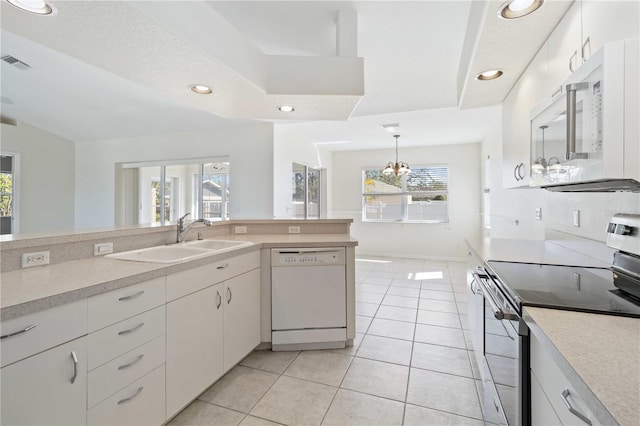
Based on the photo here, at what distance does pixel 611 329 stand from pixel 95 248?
2439 millimetres

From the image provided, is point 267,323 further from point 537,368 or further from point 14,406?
point 537,368

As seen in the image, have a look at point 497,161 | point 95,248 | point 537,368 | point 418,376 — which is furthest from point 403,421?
point 497,161

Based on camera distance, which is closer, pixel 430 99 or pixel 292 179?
pixel 430 99

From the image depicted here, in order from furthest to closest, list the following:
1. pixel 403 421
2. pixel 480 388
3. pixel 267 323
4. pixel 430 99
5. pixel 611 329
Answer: pixel 430 99 < pixel 267 323 < pixel 480 388 < pixel 403 421 < pixel 611 329

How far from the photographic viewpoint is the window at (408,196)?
21.3 feet

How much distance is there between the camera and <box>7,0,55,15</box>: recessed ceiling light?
136cm

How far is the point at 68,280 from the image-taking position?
4.16ft

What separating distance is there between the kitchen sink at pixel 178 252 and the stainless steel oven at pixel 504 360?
162 cm

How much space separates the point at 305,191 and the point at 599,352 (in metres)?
5.32

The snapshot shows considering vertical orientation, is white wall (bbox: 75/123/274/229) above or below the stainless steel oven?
above

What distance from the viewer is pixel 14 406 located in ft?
3.16

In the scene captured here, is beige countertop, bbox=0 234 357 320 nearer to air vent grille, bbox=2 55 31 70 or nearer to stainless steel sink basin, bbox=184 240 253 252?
stainless steel sink basin, bbox=184 240 253 252

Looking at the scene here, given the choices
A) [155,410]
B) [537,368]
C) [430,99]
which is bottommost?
[155,410]

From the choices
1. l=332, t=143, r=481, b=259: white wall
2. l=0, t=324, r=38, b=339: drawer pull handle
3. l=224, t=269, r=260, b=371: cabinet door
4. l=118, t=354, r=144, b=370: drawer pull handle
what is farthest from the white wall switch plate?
l=332, t=143, r=481, b=259: white wall
